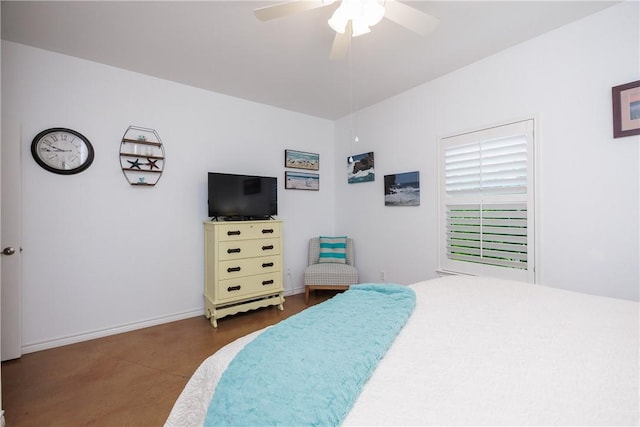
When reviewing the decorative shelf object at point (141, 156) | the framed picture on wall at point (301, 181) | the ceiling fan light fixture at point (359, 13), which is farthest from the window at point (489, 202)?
the decorative shelf object at point (141, 156)

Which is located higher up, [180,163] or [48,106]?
[48,106]

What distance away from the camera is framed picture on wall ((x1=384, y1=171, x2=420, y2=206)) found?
3129 millimetres

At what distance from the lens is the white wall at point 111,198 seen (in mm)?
2340

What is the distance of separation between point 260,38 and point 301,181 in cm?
199

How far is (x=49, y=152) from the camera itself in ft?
7.83

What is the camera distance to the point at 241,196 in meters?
3.21

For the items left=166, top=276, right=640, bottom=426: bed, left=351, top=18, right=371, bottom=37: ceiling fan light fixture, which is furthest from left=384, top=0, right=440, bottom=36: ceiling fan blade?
left=166, top=276, right=640, bottom=426: bed

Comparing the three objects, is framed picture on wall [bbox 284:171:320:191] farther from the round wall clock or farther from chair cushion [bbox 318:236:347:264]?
the round wall clock

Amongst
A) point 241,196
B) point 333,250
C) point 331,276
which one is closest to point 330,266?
point 331,276

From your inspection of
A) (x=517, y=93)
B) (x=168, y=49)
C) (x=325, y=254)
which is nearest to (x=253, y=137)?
(x=168, y=49)

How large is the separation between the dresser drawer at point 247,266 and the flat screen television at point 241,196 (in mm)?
542

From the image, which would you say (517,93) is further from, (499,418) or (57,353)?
(57,353)

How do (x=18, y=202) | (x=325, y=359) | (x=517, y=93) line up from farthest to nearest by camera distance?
1. (x=517, y=93)
2. (x=18, y=202)
3. (x=325, y=359)

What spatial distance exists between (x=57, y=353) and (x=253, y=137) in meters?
2.84
